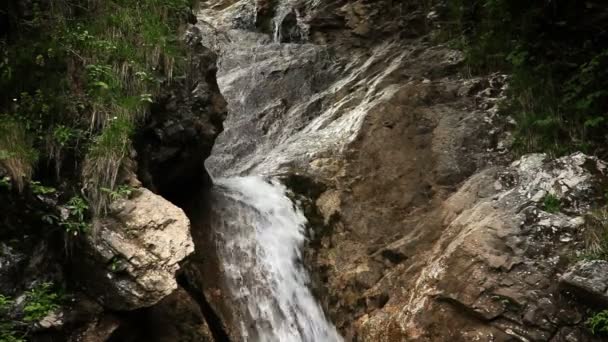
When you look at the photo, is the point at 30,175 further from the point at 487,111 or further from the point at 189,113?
the point at 487,111

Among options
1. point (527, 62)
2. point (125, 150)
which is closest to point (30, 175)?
point (125, 150)

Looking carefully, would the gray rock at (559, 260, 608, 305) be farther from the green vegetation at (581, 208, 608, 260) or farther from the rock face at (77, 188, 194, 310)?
the rock face at (77, 188, 194, 310)

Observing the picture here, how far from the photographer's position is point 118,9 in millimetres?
6730

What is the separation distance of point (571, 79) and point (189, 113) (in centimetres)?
503

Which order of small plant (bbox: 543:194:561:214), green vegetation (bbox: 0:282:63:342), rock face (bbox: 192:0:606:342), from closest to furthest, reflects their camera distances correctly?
green vegetation (bbox: 0:282:63:342)
rock face (bbox: 192:0:606:342)
small plant (bbox: 543:194:561:214)

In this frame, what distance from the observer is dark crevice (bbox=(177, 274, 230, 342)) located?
607 cm

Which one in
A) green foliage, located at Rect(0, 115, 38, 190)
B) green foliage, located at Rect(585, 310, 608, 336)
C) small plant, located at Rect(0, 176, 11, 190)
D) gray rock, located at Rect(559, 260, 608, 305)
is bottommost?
green foliage, located at Rect(585, 310, 608, 336)

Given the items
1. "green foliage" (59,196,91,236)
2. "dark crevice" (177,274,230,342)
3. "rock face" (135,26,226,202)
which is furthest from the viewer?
"rock face" (135,26,226,202)

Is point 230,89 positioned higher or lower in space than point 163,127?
higher

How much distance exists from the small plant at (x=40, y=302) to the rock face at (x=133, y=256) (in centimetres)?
30

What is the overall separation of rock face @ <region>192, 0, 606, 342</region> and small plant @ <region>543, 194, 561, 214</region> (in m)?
0.03

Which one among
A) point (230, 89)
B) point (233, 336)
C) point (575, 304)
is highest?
point (230, 89)

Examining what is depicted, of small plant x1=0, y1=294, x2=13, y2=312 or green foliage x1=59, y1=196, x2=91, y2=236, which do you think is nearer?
small plant x1=0, y1=294, x2=13, y2=312

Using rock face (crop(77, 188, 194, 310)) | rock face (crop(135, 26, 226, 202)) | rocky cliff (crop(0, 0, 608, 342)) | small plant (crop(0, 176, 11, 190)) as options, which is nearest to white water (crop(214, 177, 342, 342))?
rocky cliff (crop(0, 0, 608, 342))
